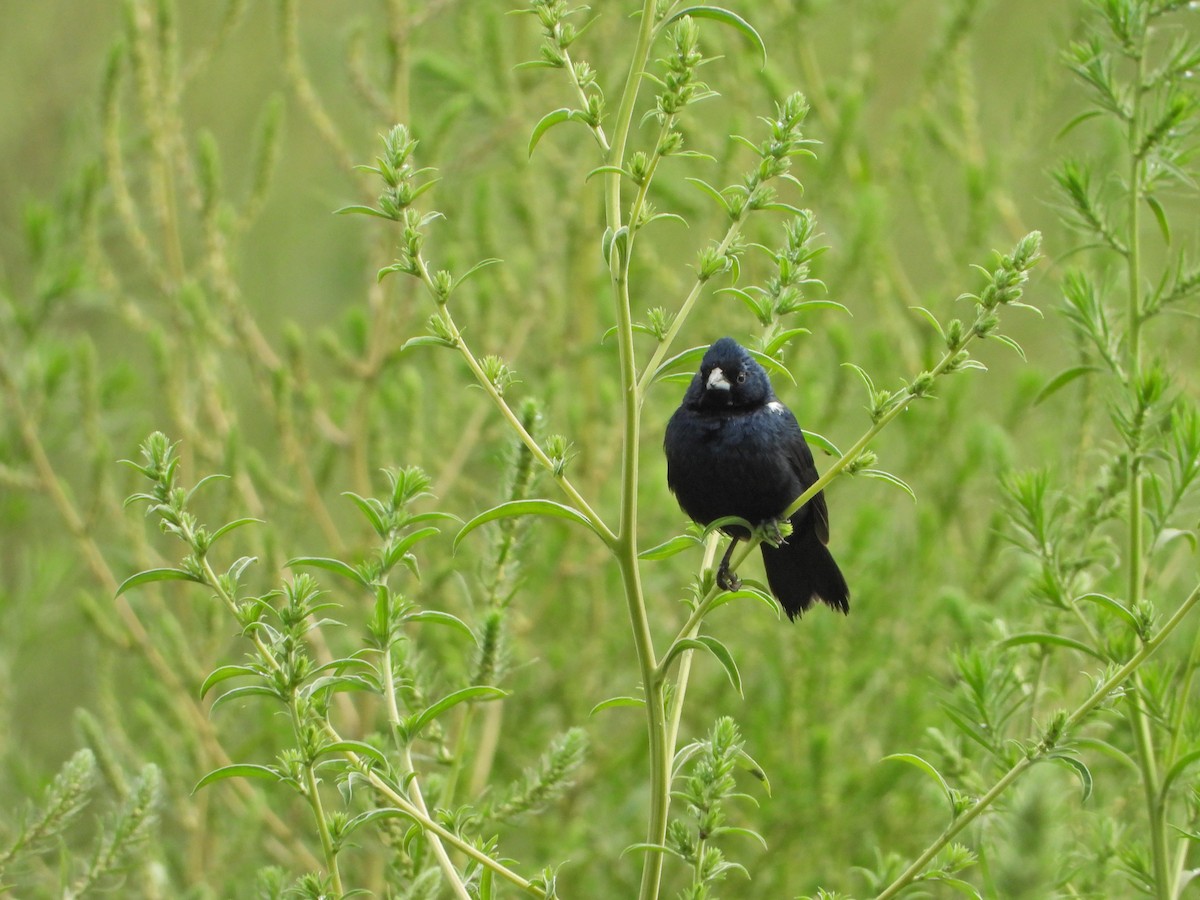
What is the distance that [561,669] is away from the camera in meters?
3.80

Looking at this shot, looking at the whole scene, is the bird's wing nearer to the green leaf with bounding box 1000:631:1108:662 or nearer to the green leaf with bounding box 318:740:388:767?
the green leaf with bounding box 1000:631:1108:662

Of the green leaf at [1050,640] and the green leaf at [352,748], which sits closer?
the green leaf at [352,748]

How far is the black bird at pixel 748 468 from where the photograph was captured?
223cm

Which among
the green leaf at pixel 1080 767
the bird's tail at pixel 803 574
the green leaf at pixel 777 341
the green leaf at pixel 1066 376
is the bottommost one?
the bird's tail at pixel 803 574

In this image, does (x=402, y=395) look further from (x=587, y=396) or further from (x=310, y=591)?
(x=310, y=591)

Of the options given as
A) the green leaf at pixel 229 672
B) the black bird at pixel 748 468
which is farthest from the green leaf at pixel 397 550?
the black bird at pixel 748 468

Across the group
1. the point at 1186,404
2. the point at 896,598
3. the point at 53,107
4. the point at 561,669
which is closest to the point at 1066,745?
the point at 1186,404

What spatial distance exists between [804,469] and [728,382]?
241mm

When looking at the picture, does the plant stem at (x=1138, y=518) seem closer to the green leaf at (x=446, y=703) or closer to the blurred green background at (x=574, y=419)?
the green leaf at (x=446, y=703)

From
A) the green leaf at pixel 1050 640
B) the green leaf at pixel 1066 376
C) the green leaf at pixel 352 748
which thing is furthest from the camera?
the green leaf at pixel 1066 376

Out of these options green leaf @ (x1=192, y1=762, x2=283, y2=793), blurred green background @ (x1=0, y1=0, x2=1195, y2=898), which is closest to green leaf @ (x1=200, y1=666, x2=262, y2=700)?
green leaf @ (x1=192, y1=762, x2=283, y2=793)

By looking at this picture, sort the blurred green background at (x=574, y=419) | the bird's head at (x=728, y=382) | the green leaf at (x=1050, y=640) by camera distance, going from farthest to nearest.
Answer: the blurred green background at (x=574, y=419) < the bird's head at (x=728, y=382) < the green leaf at (x=1050, y=640)

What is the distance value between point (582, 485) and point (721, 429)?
1.56 m

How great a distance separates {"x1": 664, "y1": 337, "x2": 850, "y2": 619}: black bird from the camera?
2.23m
